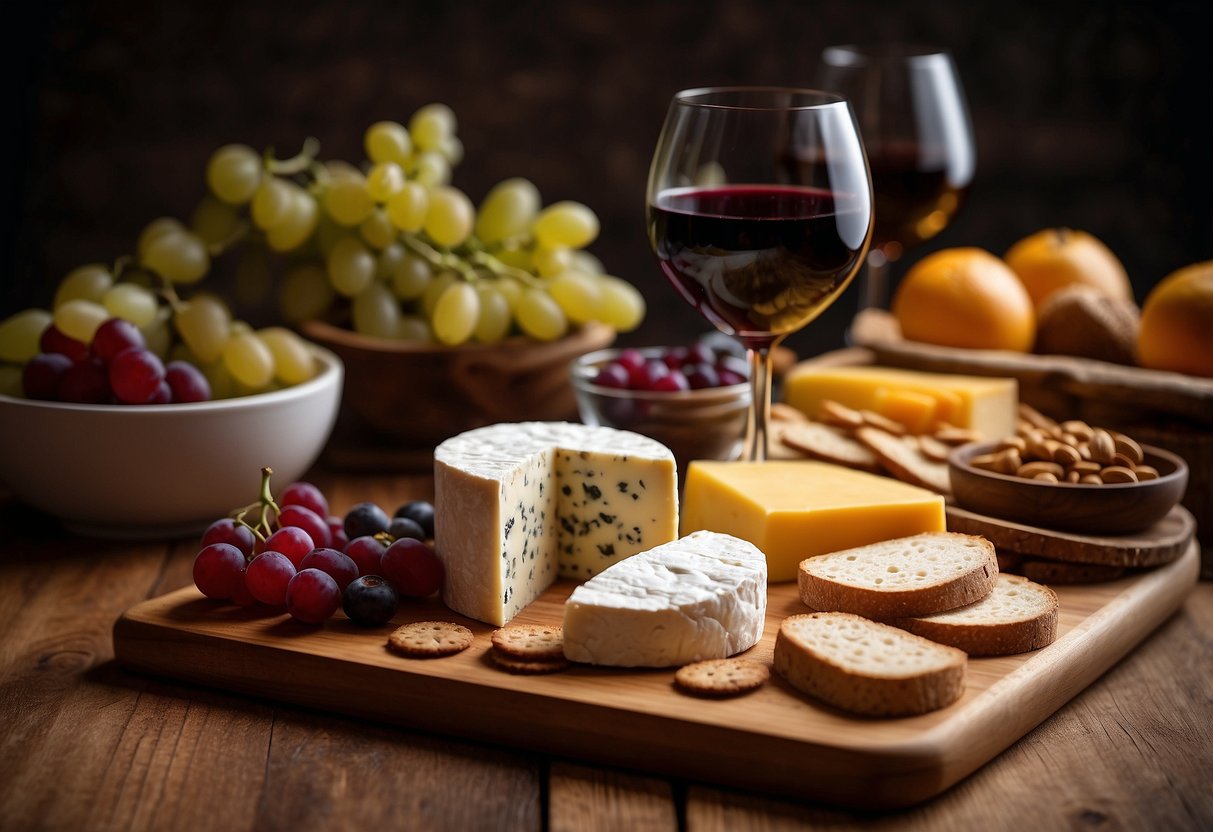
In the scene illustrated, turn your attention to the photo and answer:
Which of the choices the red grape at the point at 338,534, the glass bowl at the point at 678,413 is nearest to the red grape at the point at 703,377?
→ the glass bowl at the point at 678,413

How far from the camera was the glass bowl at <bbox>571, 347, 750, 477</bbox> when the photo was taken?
1605 millimetres

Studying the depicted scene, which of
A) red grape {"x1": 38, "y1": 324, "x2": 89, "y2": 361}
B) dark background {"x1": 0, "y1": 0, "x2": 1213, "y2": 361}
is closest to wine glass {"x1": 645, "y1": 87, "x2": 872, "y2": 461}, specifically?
red grape {"x1": 38, "y1": 324, "x2": 89, "y2": 361}

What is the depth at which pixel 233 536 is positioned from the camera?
1260mm

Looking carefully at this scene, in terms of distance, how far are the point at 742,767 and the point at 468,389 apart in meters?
0.89

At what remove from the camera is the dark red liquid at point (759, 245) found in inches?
50.9

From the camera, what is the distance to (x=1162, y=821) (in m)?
0.97

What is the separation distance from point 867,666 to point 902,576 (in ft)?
0.67

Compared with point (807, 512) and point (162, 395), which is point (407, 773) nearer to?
point (807, 512)

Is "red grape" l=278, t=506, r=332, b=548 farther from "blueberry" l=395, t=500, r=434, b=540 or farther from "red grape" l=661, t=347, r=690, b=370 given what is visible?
"red grape" l=661, t=347, r=690, b=370

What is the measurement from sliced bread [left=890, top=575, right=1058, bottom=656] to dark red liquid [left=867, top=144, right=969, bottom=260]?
2.88 ft

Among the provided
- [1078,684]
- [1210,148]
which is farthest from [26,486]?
[1210,148]

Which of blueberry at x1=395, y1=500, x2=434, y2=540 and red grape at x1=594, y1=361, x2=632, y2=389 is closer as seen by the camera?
blueberry at x1=395, y1=500, x2=434, y2=540

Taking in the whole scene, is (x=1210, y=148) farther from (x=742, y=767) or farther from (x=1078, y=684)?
(x=742, y=767)

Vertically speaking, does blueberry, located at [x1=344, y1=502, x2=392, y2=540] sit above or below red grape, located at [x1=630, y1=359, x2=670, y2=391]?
below
